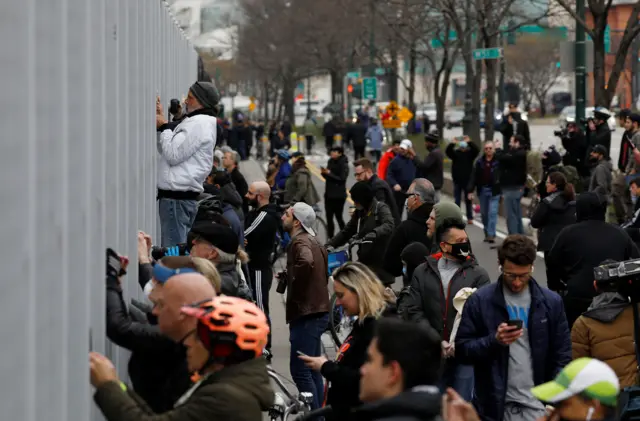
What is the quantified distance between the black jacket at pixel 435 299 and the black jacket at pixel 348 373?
154 centimetres

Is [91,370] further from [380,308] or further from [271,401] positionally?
[380,308]

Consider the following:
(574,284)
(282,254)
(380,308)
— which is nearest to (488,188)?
(282,254)

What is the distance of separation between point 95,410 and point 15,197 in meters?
1.87

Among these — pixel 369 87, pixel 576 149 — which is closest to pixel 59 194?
pixel 576 149

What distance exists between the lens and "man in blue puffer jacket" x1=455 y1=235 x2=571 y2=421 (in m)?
7.30

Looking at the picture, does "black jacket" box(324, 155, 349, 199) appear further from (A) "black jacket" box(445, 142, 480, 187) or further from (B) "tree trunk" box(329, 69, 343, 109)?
(B) "tree trunk" box(329, 69, 343, 109)

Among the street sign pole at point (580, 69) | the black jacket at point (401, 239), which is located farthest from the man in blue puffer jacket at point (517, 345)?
the street sign pole at point (580, 69)

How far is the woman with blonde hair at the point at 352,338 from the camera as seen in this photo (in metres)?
6.68

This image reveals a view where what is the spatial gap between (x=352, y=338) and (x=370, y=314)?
0.15 meters

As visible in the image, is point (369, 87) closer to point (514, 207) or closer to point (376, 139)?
point (376, 139)

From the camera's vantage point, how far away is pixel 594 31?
2797 cm

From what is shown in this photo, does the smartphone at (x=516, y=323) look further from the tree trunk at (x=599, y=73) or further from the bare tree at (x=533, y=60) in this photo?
the bare tree at (x=533, y=60)

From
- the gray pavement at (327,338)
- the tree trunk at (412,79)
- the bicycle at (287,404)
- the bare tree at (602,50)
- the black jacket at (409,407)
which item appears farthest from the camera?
the tree trunk at (412,79)

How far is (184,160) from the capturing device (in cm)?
959
